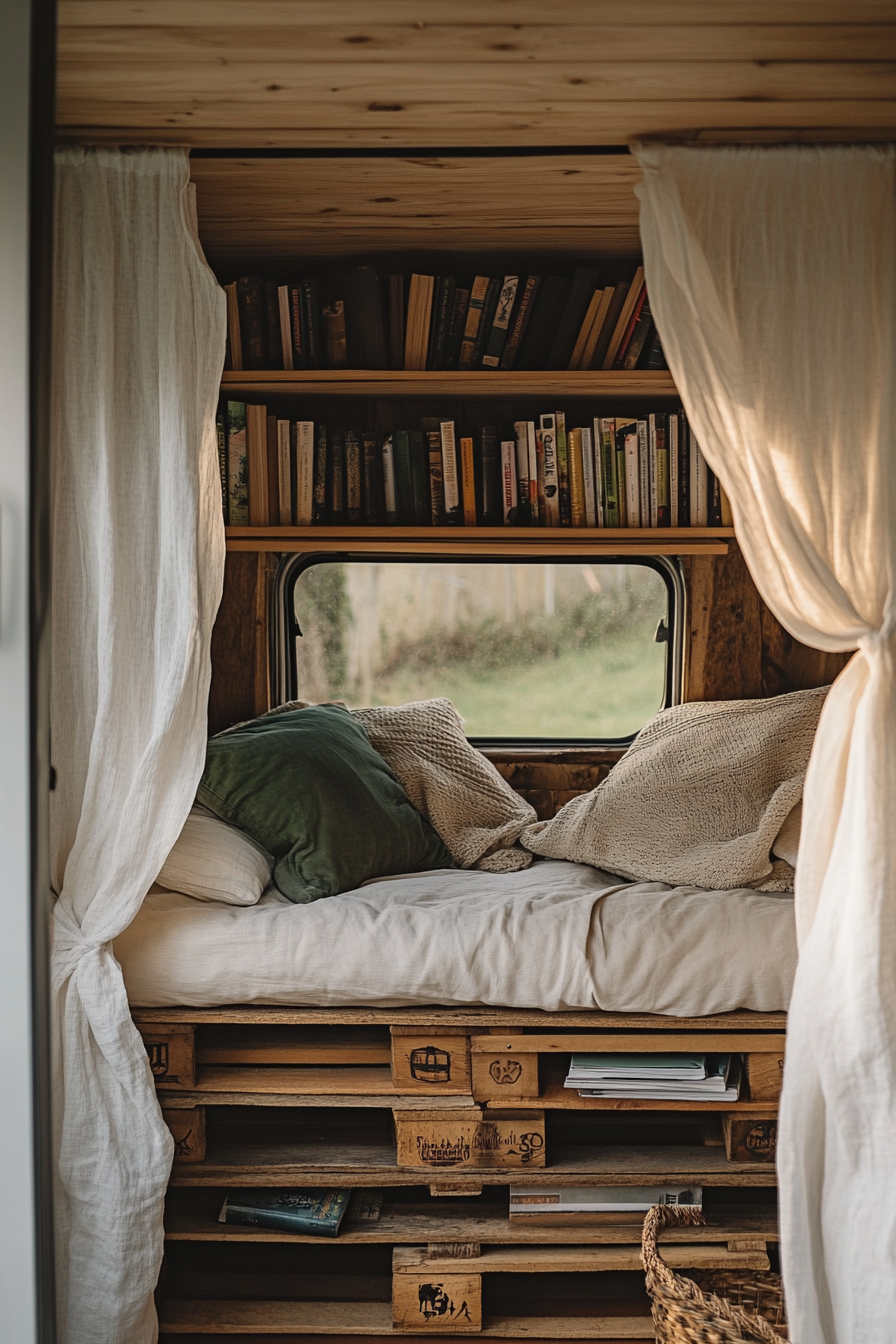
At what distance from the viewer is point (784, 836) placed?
248 centimetres

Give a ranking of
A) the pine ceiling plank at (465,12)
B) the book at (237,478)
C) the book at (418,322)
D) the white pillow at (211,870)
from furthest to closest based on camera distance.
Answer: the book at (237,478), the book at (418,322), the white pillow at (211,870), the pine ceiling plank at (465,12)

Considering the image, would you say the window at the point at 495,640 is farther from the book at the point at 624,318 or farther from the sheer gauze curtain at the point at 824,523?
the sheer gauze curtain at the point at 824,523

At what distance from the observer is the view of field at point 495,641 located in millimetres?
3271

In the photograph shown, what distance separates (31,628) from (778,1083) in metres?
1.69

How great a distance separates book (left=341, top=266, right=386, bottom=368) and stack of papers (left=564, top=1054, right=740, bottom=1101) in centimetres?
183

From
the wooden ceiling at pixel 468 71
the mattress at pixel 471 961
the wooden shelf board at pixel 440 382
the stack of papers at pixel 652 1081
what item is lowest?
the stack of papers at pixel 652 1081

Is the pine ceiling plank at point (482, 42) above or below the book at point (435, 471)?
above

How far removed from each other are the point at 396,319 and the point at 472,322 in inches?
7.9

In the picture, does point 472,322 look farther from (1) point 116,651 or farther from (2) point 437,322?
(1) point 116,651

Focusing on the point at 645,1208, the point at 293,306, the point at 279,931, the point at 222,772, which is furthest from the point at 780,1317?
the point at 293,306

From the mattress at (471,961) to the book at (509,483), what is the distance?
1180 millimetres

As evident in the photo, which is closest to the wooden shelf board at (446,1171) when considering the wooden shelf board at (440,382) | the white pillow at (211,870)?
the white pillow at (211,870)

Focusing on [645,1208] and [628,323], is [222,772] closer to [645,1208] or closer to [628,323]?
[645,1208]

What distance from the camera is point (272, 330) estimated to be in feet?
9.37
